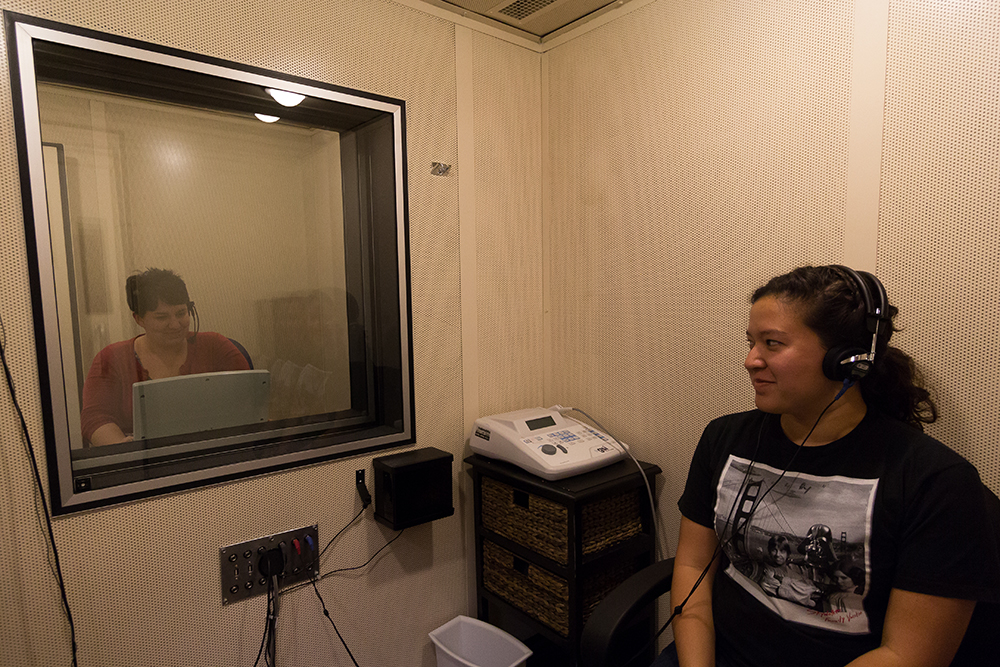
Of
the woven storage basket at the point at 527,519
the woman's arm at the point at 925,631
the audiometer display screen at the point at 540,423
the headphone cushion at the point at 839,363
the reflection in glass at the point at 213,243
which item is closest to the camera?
the woman's arm at the point at 925,631

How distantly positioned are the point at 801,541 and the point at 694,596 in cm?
31

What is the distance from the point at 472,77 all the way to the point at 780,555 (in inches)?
69.3

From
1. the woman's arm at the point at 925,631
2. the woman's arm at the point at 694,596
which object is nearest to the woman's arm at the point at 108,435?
the woman's arm at the point at 694,596

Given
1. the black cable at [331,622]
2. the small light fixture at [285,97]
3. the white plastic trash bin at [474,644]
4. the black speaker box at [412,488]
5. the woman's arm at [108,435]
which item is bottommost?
the white plastic trash bin at [474,644]

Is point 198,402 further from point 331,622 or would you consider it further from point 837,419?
point 837,419

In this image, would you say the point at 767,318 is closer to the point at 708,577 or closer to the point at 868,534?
the point at 868,534

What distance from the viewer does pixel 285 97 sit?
5.49 ft

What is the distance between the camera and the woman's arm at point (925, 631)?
989mm

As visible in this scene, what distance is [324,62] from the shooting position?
1.72 metres

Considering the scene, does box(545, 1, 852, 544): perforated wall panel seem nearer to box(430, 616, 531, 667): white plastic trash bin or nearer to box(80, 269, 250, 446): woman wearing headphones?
box(430, 616, 531, 667): white plastic trash bin

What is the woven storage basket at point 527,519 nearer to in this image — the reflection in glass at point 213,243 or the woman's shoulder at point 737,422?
the reflection in glass at point 213,243

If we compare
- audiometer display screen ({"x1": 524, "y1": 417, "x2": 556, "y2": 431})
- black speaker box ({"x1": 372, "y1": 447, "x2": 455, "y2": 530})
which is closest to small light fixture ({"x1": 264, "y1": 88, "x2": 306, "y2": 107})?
black speaker box ({"x1": 372, "y1": 447, "x2": 455, "y2": 530})

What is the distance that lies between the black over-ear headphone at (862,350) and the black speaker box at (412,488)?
3.87 ft

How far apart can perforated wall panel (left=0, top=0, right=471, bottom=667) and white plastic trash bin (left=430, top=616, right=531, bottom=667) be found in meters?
0.06
